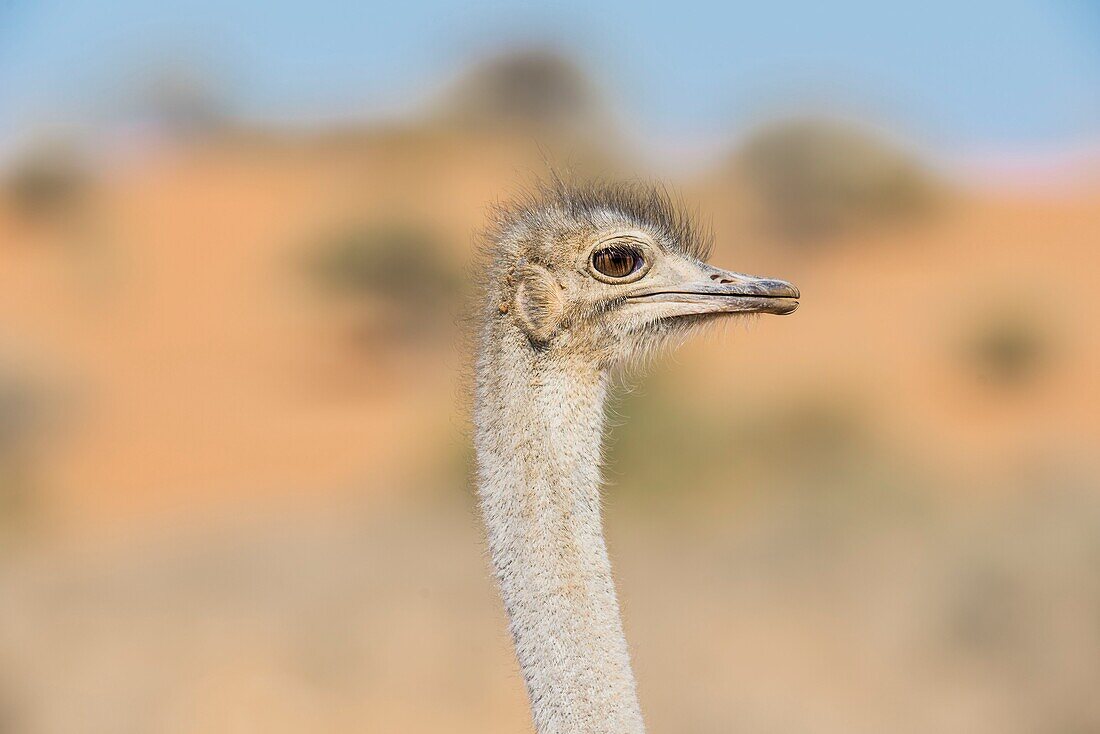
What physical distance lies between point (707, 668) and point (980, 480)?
500 centimetres

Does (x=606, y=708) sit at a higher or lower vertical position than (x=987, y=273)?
lower

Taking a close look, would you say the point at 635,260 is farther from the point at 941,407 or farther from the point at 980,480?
the point at 941,407

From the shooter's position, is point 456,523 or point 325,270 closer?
point 456,523

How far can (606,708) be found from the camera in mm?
2592

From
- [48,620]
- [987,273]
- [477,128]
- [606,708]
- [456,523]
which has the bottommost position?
[606,708]

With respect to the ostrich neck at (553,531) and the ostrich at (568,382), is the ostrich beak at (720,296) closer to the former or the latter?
the ostrich at (568,382)

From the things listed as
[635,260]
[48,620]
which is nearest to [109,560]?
[48,620]

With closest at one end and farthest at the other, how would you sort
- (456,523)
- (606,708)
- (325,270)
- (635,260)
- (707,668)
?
(606,708) → (635,260) → (707,668) → (456,523) → (325,270)

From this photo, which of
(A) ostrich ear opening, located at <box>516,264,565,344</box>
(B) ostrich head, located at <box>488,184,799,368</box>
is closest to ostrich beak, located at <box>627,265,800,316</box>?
(B) ostrich head, located at <box>488,184,799,368</box>

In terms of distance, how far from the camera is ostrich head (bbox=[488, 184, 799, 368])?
118 inches

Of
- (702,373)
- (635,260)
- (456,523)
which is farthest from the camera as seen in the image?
(702,373)

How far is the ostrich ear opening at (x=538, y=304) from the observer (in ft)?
9.67

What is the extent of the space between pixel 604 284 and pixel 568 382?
0.27 m

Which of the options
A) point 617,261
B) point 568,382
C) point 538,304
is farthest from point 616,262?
point 568,382
